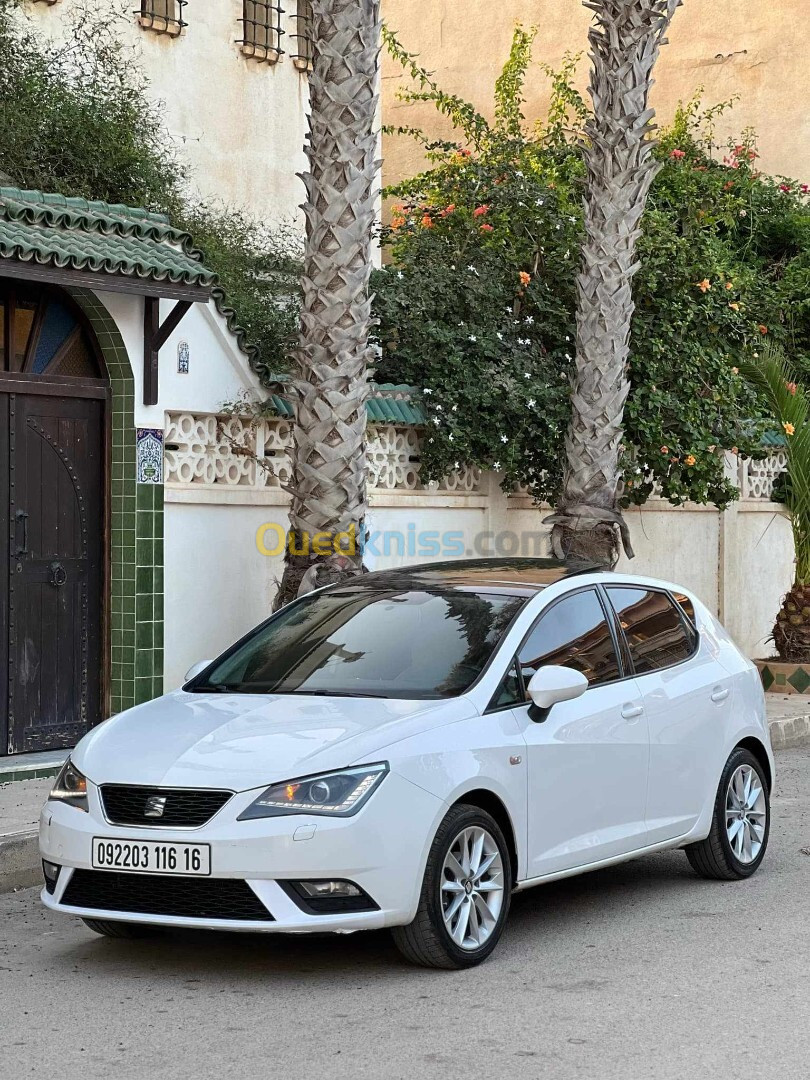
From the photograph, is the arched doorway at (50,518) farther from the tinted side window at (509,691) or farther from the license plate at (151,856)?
the tinted side window at (509,691)

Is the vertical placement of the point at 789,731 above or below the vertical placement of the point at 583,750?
below

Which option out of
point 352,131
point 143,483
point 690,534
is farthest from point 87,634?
point 690,534

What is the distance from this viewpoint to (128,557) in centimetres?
1138

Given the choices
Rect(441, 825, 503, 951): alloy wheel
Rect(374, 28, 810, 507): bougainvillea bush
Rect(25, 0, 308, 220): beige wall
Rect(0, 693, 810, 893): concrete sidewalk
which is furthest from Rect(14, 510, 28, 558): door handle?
Rect(25, 0, 308, 220): beige wall

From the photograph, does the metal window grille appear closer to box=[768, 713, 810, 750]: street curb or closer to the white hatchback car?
box=[768, 713, 810, 750]: street curb

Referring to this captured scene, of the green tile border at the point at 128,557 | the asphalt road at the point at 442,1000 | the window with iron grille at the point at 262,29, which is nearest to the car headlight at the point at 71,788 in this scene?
the asphalt road at the point at 442,1000

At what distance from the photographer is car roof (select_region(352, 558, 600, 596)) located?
24.1 ft

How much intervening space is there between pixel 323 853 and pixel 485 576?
2.16 m

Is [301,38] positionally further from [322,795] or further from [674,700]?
[322,795]

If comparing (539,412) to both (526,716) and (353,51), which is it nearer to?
(353,51)

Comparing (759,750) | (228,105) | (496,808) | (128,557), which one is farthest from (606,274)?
(496,808)

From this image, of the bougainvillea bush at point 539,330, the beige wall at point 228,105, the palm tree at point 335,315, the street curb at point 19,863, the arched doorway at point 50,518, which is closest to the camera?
the street curb at point 19,863

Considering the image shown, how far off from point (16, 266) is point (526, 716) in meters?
5.10

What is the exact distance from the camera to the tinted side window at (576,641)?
22.8 ft
